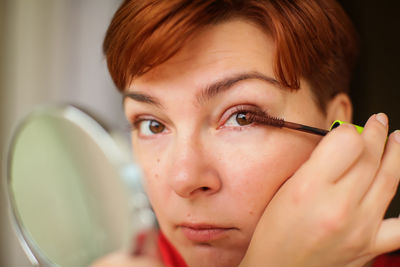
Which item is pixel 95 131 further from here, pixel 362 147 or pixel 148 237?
pixel 362 147

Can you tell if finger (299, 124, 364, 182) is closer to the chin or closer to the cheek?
the cheek

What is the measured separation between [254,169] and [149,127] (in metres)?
0.23

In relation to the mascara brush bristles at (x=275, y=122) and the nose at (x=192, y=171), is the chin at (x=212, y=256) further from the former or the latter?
the mascara brush bristles at (x=275, y=122)

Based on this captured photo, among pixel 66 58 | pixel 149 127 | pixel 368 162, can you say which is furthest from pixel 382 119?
→ pixel 66 58

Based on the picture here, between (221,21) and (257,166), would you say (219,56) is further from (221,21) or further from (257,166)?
(257,166)

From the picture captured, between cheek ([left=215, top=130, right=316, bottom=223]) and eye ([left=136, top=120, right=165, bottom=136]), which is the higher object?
eye ([left=136, top=120, right=165, bottom=136])

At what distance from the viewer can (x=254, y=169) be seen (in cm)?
62

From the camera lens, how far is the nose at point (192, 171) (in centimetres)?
59

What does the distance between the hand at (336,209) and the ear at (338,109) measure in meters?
0.15

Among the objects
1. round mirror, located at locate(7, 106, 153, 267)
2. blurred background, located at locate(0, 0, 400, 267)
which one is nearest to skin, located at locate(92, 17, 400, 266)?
round mirror, located at locate(7, 106, 153, 267)

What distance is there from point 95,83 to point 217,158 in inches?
21.0

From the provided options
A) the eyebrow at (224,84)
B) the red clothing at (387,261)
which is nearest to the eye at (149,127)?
the eyebrow at (224,84)

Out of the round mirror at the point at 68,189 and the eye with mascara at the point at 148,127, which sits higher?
the eye with mascara at the point at 148,127

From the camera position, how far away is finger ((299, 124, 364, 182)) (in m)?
0.57
